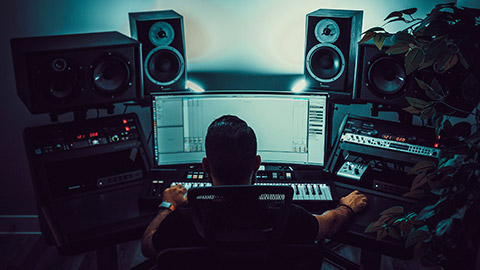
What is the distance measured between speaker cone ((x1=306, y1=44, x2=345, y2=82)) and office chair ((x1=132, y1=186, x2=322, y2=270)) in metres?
1.13

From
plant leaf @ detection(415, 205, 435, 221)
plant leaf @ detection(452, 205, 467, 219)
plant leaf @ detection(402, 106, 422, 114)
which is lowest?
plant leaf @ detection(415, 205, 435, 221)

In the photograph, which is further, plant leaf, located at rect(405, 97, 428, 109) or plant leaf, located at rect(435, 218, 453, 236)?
plant leaf, located at rect(405, 97, 428, 109)

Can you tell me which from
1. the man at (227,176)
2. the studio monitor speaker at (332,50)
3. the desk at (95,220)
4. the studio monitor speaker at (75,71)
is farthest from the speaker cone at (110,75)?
the studio monitor speaker at (332,50)

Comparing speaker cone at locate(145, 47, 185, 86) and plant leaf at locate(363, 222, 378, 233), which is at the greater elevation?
speaker cone at locate(145, 47, 185, 86)

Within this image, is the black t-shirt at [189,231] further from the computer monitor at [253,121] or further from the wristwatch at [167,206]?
the computer monitor at [253,121]

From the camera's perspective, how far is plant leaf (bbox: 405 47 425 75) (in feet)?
5.01

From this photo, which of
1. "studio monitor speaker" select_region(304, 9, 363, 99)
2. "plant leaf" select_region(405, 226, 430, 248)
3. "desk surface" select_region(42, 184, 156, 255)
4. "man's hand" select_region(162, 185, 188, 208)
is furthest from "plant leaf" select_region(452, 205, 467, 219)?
"desk surface" select_region(42, 184, 156, 255)

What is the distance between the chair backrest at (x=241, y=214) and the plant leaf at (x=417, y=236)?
563 millimetres

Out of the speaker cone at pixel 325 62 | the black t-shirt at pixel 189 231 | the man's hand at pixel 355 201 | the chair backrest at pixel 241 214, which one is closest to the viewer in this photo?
the chair backrest at pixel 241 214

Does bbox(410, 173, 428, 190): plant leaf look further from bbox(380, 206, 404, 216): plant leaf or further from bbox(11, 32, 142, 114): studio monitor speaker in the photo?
bbox(11, 32, 142, 114): studio monitor speaker

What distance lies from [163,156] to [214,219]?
0.94m

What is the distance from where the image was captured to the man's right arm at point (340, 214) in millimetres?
1511

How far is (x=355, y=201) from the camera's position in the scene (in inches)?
66.7

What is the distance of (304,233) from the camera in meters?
1.25
